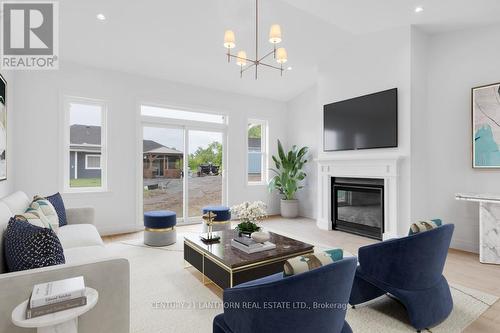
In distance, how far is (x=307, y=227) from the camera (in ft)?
17.9

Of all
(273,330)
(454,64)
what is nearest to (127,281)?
(273,330)

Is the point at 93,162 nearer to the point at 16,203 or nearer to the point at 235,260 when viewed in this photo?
the point at 16,203

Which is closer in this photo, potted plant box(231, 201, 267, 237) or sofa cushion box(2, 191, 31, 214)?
sofa cushion box(2, 191, 31, 214)

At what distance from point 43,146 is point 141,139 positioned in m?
1.45

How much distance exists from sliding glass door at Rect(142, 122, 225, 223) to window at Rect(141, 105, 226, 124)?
0.62 feet

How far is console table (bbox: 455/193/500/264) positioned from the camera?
3.39m

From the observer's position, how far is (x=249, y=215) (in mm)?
2881

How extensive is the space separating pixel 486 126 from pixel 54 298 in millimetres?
4826

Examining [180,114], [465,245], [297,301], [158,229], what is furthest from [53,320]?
[465,245]

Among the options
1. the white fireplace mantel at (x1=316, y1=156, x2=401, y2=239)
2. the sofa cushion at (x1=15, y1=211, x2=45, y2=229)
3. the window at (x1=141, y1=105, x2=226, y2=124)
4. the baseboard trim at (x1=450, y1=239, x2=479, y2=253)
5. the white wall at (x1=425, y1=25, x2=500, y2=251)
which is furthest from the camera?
the window at (x1=141, y1=105, x2=226, y2=124)

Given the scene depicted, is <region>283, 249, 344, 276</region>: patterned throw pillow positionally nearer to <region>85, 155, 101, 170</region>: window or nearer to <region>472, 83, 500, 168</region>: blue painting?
<region>472, 83, 500, 168</region>: blue painting

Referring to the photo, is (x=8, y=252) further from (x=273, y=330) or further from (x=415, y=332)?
(x=415, y=332)

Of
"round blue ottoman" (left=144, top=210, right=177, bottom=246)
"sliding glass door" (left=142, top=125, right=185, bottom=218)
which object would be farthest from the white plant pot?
"round blue ottoman" (left=144, top=210, right=177, bottom=246)

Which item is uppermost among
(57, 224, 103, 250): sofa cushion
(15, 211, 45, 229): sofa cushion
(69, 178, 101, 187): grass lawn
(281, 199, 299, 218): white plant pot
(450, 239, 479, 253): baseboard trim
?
(69, 178, 101, 187): grass lawn
